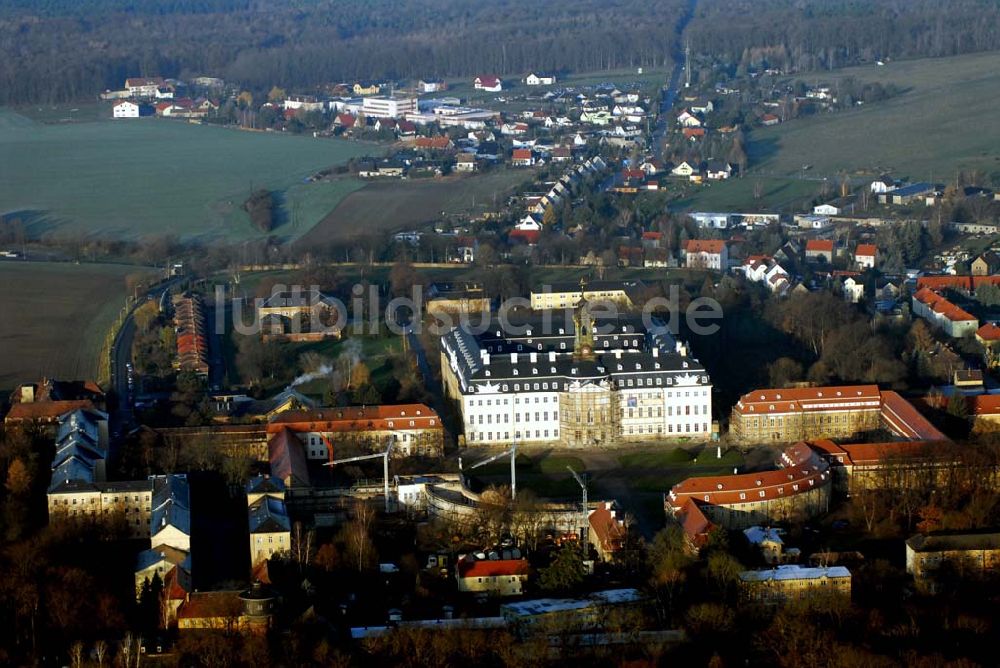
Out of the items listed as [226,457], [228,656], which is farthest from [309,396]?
[228,656]

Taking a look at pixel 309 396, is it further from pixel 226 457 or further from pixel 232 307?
pixel 232 307

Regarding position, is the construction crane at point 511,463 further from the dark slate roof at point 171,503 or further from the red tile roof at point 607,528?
the dark slate roof at point 171,503

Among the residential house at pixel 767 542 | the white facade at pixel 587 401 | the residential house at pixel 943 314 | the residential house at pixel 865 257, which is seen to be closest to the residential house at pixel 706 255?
the residential house at pixel 865 257

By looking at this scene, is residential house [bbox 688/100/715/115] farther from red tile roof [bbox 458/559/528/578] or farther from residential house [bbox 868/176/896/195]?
red tile roof [bbox 458/559/528/578]

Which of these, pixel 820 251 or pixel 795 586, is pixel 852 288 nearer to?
pixel 820 251

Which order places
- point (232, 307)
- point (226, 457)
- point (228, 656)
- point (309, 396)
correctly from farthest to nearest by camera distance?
1. point (232, 307)
2. point (309, 396)
3. point (226, 457)
4. point (228, 656)

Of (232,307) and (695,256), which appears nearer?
(232,307)
